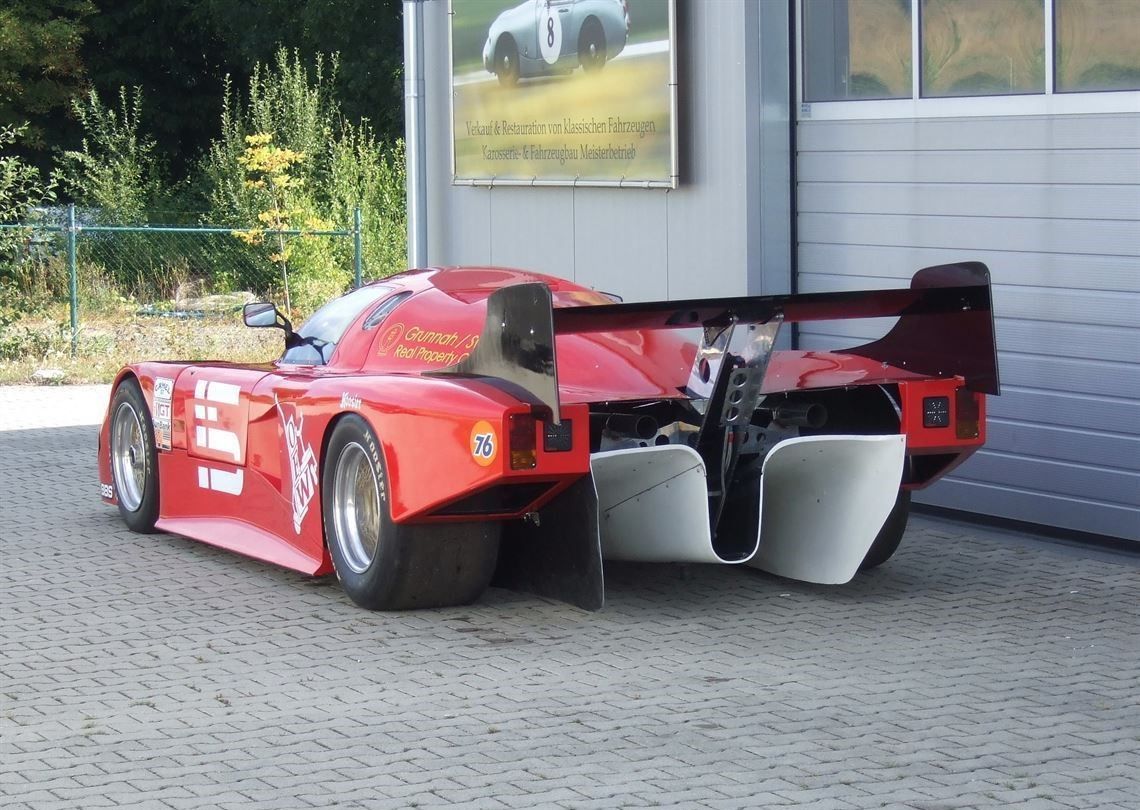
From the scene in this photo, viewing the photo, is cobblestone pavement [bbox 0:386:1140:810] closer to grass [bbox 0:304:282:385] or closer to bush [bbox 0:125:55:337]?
grass [bbox 0:304:282:385]

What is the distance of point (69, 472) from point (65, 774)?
7.04m

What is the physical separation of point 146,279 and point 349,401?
62.4ft

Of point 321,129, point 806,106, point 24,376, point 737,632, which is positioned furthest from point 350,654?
point 321,129

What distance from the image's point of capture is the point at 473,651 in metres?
6.83

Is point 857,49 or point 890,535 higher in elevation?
point 857,49

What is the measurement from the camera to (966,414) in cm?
766

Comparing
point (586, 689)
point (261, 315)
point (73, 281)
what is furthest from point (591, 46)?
point (73, 281)

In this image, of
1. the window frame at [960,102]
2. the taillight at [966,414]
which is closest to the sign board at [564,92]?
the window frame at [960,102]

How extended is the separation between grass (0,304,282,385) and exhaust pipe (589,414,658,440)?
11131 millimetres

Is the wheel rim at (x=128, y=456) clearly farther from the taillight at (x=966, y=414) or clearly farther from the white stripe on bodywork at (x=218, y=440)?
the taillight at (x=966, y=414)

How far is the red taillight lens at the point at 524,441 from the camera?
674 cm

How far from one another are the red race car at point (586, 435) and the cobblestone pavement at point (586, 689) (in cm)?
24

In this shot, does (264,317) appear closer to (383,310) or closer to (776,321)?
(383,310)

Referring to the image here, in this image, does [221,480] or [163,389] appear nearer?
[221,480]
